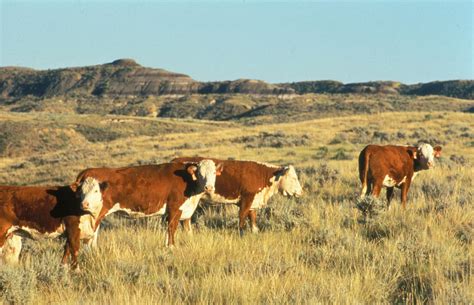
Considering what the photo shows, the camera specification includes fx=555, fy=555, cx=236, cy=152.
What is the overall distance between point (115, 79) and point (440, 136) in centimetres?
15380

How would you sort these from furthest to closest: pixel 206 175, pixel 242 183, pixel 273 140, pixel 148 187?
pixel 273 140
pixel 242 183
pixel 206 175
pixel 148 187

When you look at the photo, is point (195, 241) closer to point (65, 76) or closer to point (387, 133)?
point (387, 133)

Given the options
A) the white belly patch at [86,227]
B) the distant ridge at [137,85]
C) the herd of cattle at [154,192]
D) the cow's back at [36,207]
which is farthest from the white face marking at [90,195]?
the distant ridge at [137,85]

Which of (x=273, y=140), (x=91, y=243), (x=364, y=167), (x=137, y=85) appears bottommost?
(x=273, y=140)

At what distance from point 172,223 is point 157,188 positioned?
2.00 feet

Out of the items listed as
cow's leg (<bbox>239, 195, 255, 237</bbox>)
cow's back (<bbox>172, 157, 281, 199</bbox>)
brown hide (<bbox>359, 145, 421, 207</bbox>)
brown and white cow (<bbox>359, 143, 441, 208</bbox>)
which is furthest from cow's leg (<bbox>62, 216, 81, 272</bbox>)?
brown hide (<bbox>359, 145, 421, 207</bbox>)

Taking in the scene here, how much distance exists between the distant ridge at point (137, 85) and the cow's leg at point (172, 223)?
500 feet

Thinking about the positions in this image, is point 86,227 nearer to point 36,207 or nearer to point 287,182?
point 36,207

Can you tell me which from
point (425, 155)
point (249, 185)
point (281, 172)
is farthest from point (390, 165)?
point (249, 185)

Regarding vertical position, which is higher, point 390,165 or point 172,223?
point 390,165

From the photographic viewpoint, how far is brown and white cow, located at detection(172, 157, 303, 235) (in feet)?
33.6

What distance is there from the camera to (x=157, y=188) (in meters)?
8.65

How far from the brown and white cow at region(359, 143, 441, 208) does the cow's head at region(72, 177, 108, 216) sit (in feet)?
18.8

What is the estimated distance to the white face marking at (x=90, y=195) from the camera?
7.07 m
